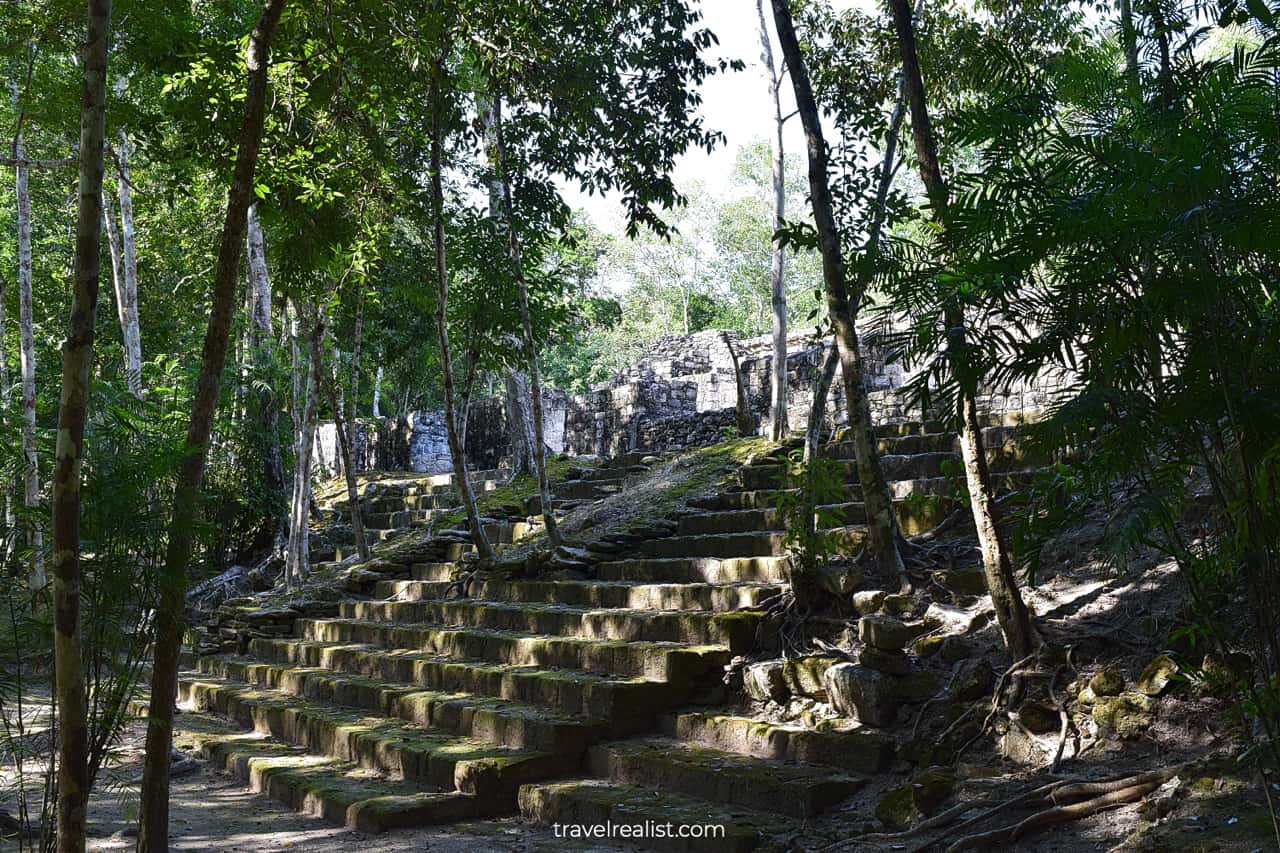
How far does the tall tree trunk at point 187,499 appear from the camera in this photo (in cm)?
359

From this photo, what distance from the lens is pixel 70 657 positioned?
9.65 ft

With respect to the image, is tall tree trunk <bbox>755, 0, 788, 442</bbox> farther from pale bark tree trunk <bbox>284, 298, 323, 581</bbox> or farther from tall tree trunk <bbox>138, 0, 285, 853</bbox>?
tall tree trunk <bbox>138, 0, 285, 853</bbox>

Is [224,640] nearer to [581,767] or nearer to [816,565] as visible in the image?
[581,767]

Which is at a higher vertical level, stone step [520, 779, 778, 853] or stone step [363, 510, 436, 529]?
stone step [363, 510, 436, 529]

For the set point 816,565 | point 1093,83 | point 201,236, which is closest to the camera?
point 1093,83

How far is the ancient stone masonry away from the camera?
11805 mm

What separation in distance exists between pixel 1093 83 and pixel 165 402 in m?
10.1

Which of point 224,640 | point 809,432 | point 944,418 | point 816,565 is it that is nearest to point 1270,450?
point 944,418

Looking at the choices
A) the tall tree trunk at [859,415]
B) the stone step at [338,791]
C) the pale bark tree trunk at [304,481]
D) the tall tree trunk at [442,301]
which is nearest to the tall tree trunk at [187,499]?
the stone step at [338,791]

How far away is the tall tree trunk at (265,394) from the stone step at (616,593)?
4561mm

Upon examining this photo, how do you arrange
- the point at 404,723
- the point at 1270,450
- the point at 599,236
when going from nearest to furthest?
the point at 1270,450
the point at 404,723
the point at 599,236

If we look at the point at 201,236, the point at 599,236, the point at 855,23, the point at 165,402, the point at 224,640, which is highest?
the point at 599,236

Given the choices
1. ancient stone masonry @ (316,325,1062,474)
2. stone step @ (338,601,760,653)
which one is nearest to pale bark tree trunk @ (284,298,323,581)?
stone step @ (338,601,760,653)

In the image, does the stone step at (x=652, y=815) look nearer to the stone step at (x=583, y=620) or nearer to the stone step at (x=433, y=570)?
the stone step at (x=583, y=620)
